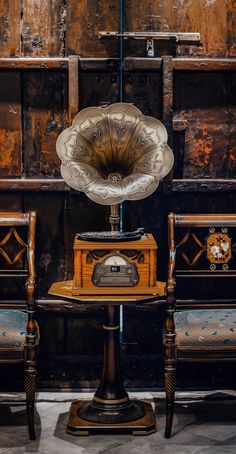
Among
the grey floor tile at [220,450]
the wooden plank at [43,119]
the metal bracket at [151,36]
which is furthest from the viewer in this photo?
the wooden plank at [43,119]

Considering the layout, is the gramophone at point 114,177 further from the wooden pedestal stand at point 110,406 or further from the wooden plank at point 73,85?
the wooden plank at point 73,85

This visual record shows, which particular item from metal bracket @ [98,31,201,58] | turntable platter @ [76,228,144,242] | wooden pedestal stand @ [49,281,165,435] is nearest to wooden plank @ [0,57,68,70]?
metal bracket @ [98,31,201,58]

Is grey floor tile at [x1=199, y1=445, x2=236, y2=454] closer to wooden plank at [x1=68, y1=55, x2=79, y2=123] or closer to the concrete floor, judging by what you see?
the concrete floor

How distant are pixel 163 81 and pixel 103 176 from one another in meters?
0.67

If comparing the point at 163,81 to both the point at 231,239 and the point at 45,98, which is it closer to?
the point at 45,98

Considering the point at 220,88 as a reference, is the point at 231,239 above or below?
below

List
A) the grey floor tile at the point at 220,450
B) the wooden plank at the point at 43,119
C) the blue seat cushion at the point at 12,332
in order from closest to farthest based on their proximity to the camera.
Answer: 1. the grey floor tile at the point at 220,450
2. the blue seat cushion at the point at 12,332
3. the wooden plank at the point at 43,119

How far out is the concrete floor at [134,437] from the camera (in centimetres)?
375

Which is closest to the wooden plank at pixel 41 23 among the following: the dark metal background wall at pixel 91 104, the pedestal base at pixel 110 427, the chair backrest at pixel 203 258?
the dark metal background wall at pixel 91 104

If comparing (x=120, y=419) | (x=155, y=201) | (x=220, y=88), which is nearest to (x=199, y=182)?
(x=155, y=201)

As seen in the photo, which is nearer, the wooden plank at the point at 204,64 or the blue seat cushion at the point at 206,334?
the blue seat cushion at the point at 206,334

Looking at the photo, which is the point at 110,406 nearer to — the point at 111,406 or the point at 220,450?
the point at 111,406

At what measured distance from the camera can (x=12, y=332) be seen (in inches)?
153

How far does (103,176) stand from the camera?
4164 millimetres
